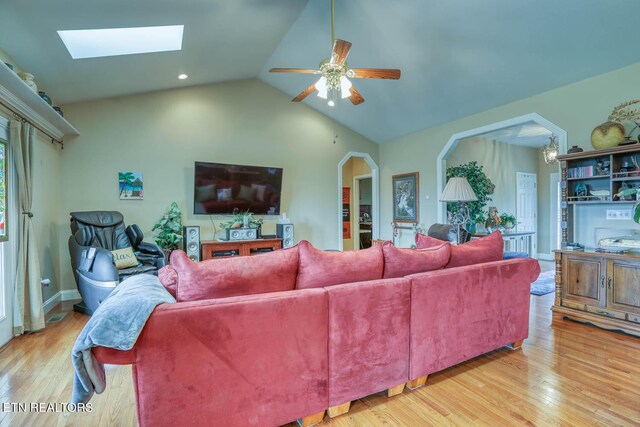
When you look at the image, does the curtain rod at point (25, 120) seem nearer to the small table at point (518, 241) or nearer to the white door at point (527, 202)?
the small table at point (518, 241)

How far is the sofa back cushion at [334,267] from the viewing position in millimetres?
1814

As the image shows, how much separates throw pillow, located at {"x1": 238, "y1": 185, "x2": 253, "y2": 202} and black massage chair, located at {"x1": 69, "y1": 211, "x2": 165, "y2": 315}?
1.71 m

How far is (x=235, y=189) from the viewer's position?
5.40 m

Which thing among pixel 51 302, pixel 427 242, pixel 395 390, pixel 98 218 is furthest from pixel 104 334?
pixel 51 302

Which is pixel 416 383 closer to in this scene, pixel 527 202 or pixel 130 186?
pixel 130 186

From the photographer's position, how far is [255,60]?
4.88 meters

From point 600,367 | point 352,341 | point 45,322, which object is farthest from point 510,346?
point 45,322

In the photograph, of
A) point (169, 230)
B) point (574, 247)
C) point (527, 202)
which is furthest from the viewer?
point (527, 202)

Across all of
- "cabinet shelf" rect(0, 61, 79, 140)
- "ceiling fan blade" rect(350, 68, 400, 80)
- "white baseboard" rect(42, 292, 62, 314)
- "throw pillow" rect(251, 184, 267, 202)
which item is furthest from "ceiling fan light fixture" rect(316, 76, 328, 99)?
"white baseboard" rect(42, 292, 62, 314)

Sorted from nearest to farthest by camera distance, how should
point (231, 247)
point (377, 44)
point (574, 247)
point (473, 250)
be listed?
point (473, 250), point (574, 247), point (377, 44), point (231, 247)

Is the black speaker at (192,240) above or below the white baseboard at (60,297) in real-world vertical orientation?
above

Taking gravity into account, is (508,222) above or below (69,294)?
above

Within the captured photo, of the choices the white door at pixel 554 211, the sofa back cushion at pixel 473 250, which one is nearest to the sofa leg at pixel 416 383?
the sofa back cushion at pixel 473 250

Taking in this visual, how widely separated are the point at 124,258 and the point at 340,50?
133 inches
